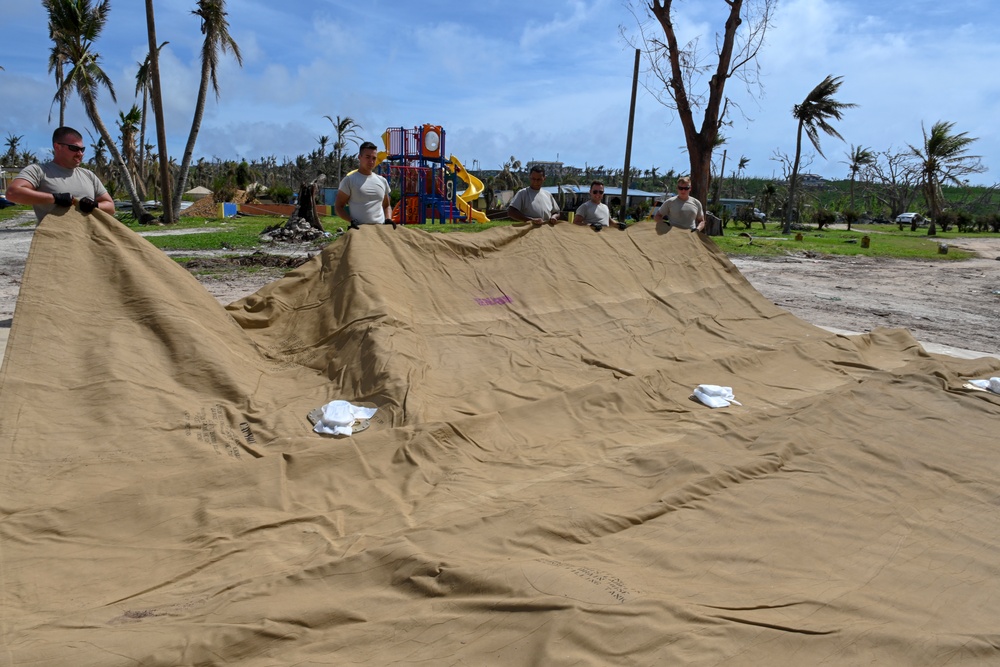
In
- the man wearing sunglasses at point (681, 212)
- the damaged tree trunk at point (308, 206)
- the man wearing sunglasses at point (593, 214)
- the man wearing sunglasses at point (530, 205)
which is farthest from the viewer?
the damaged tree trunk at point (308, 206)

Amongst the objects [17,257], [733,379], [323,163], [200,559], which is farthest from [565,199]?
[200,559]

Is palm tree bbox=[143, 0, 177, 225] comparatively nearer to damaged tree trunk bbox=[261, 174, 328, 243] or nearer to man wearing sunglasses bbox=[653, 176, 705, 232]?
damaged tree trunk bbox=[261, 174, 328, 243]

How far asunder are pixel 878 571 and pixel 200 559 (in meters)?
2.62

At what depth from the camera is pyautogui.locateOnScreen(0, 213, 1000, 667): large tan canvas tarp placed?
2.03 meters

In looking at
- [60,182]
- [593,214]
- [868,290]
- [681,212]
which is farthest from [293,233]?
[868,290]

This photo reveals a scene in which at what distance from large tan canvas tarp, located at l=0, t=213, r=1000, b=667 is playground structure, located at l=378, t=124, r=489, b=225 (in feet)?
52.7

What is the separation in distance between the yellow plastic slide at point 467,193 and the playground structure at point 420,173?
706mm

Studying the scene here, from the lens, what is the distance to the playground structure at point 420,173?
69.0 ft

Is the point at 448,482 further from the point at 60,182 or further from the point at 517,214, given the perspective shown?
the point at 517,214

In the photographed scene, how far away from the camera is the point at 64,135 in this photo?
4.54 m

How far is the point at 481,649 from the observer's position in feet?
6.35

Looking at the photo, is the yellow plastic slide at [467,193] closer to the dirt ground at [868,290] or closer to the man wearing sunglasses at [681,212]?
the dirt ground at [868,290]

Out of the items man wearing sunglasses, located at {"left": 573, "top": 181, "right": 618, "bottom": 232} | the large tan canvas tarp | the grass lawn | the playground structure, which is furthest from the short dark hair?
the playground structure

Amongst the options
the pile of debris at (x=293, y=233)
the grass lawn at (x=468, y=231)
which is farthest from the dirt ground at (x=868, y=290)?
the pile of debris at (x=293, y=233)
